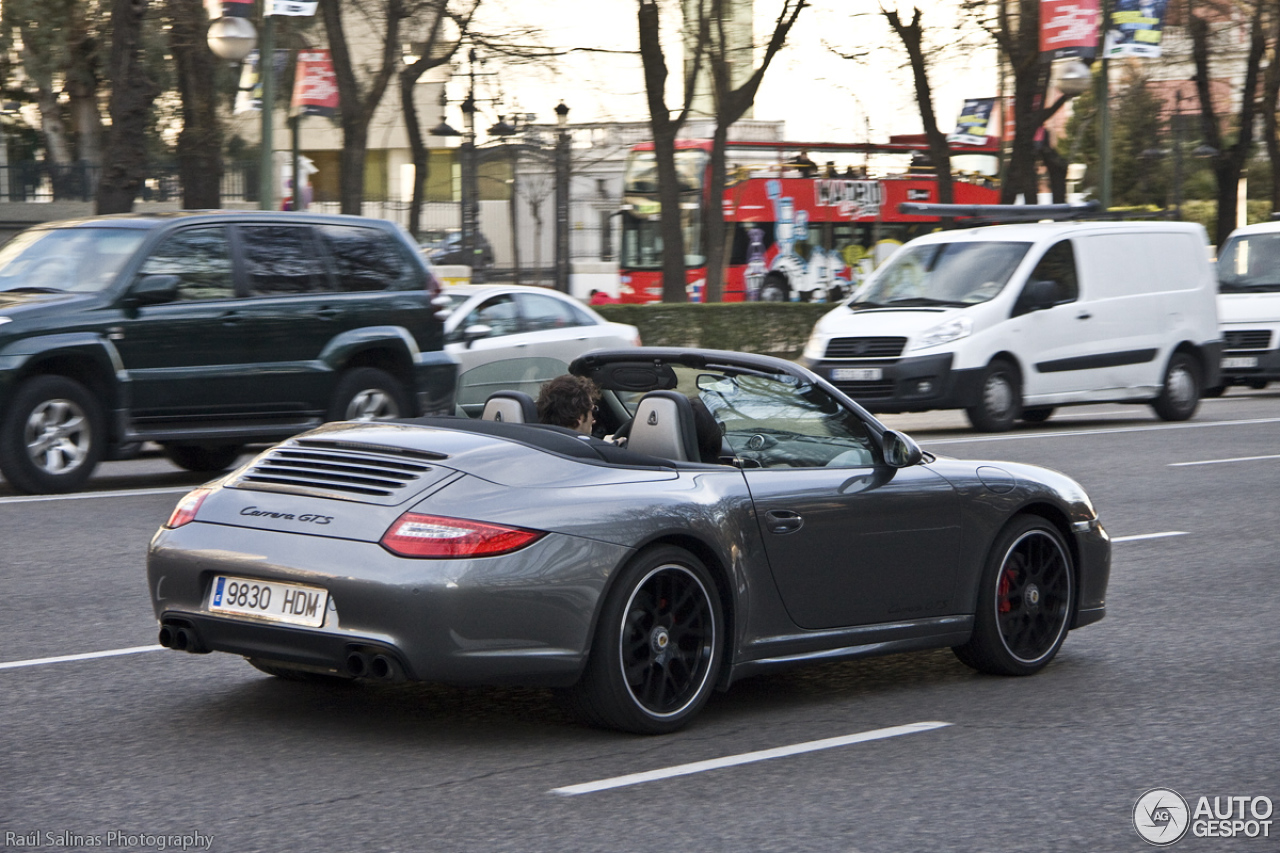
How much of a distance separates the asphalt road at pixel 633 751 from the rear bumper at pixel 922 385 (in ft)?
31.0

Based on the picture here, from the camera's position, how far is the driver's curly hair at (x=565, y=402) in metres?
6.31

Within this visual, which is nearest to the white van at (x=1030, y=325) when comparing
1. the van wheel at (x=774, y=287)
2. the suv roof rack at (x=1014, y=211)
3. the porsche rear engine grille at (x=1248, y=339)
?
the suv roof rack at (x=1014, y=211)

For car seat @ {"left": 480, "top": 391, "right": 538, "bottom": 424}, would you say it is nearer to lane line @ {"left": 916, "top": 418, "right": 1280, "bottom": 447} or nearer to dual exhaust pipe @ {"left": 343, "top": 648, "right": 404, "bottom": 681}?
dual exhaust pipe @ {"left": 343, "top": 648, "right": 404, "bottom": 681}

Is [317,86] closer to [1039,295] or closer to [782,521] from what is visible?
[1039,295]

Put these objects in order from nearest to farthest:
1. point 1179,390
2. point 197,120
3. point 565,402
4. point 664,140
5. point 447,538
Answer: point 447,538, point 565,402, point 197,120, point 1179,390, point 664,140

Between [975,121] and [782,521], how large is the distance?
2859cm

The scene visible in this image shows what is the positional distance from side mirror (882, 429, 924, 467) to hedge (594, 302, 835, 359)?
59.8 ft

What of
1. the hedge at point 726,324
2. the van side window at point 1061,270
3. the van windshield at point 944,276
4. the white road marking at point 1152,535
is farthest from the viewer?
the hedge at point 726,324

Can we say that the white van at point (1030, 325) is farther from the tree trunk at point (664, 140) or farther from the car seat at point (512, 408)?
the car seat at point (512, 408)

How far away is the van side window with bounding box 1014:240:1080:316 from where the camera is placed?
19.0m

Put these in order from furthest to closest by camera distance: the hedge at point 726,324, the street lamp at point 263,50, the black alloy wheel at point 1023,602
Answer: the hedge at point 726,324 < the street lamp at point 263,50 < the black alloy wheel at point 1023,602

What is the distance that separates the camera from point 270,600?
541cm

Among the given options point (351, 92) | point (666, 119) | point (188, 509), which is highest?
point (351, 92)

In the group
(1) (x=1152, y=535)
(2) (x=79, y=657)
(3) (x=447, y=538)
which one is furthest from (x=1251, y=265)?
(3) (x=447, y=538)
